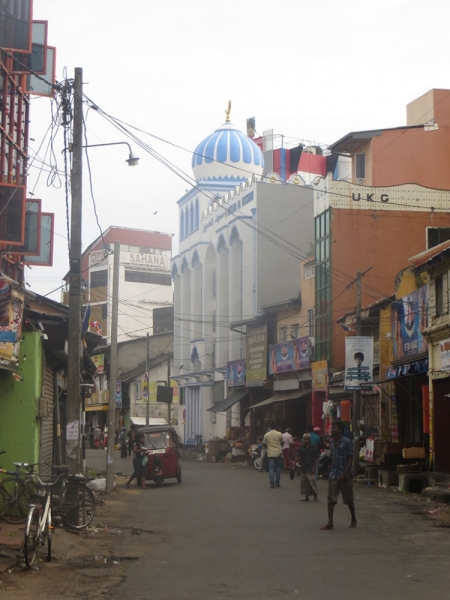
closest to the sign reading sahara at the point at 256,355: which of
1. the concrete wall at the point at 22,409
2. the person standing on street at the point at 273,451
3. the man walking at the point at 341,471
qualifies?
the person standing on street at the point at 273,451

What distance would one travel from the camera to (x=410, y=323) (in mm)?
27359

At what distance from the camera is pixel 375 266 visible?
130ft

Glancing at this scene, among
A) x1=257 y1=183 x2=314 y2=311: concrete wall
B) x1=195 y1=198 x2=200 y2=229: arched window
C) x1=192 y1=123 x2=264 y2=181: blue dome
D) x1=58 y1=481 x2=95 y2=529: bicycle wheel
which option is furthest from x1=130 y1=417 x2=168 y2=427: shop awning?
x1=58 y1=481 x2=95 y2=529: bicycle wheel

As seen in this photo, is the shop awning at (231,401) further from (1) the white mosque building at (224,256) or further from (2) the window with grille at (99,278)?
(2) the window with grille at (99,278)

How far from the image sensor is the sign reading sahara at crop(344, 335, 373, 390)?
29.2 m

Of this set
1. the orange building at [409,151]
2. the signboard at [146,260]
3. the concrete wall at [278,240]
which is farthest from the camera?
the signboard at [146,260]

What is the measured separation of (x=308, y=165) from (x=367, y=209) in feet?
69.1

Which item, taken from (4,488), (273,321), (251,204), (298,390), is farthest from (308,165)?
(4,488)

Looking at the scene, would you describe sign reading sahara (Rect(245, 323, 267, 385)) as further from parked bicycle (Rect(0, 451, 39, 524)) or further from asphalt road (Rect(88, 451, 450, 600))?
parked bicycle (Rect(0, 451, 39, 524))

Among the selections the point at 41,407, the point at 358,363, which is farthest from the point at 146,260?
the point at 41,407

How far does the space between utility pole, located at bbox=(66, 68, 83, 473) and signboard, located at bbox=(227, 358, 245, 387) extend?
34969 mm

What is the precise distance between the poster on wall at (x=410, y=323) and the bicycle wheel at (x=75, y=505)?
13687mm

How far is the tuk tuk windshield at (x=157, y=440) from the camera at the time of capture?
2766 cm

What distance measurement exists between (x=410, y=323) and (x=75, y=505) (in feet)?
50.6
